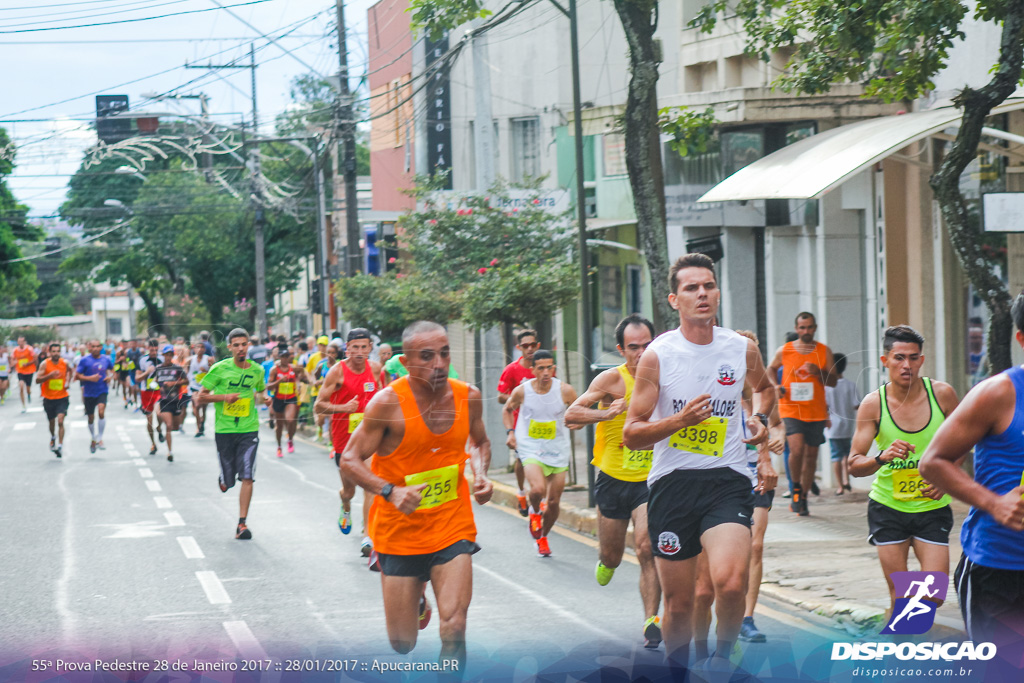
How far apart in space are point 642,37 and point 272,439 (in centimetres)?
1508

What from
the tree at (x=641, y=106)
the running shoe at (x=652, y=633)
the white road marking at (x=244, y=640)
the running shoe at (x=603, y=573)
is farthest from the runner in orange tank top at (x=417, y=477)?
the tree at (x=641, y=106)

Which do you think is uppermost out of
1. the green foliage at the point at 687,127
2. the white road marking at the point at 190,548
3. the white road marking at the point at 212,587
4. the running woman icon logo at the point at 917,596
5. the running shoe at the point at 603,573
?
the green foliage at the point at 687,127

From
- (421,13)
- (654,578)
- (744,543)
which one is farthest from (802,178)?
(744,543)

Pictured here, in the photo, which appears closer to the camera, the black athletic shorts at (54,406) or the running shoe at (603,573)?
the running shoe at (603,573)

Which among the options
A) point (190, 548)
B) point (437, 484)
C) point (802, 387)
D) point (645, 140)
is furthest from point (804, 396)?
point (437, 484)

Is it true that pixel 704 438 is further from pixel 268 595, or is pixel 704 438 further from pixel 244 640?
pixel 268 595

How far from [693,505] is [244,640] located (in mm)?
3363

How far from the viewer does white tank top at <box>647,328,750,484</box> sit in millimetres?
5852

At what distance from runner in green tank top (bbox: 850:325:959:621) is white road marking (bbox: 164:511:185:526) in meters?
8.43

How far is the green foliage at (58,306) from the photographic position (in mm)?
69850

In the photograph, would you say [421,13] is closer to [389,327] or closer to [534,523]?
[534,523]

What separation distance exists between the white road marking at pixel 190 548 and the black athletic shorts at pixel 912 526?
21.2ft

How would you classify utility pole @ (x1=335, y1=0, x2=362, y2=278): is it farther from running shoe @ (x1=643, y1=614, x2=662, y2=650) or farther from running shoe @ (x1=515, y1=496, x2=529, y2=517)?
running shoe @ (x1=643, y1=614, x2=662, y2=650)

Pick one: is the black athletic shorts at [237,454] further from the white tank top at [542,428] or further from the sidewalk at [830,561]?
the sidewalk at [830,561]
